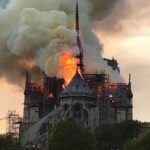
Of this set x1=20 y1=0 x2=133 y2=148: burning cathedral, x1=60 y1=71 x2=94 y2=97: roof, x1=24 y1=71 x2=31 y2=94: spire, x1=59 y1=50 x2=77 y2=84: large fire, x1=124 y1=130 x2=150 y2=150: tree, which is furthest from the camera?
x1=24 y1=71 x2=31 y2=94: spire

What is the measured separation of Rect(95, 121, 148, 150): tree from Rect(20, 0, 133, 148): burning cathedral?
67.7 ft

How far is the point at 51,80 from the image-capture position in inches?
7190

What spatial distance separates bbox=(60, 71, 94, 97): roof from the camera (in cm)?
16912

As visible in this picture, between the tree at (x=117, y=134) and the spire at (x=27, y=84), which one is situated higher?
the spire at (x=27, y=84)

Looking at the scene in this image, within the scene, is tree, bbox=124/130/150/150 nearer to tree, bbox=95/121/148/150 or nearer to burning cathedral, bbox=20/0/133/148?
tree, bbox=95/121/148/150

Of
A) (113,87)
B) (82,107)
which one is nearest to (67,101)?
(82,107)

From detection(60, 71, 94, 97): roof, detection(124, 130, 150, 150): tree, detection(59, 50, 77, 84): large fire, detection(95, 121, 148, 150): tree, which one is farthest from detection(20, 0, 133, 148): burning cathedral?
detection(124, 130, 150, 150): tree

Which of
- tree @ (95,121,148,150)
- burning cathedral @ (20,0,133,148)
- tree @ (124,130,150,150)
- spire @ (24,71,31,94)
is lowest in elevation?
tree @ (124,130,150,150)

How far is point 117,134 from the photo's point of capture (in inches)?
5463

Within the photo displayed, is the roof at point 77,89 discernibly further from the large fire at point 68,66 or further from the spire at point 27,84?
the spire at point 27,84

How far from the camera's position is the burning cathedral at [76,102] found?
→ 6614 inches

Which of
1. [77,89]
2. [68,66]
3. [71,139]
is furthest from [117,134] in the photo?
[68,66]

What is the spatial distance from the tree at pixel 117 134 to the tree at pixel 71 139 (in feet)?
98.5

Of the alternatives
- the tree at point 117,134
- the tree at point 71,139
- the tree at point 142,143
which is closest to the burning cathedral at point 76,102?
the tree at point 117,134
